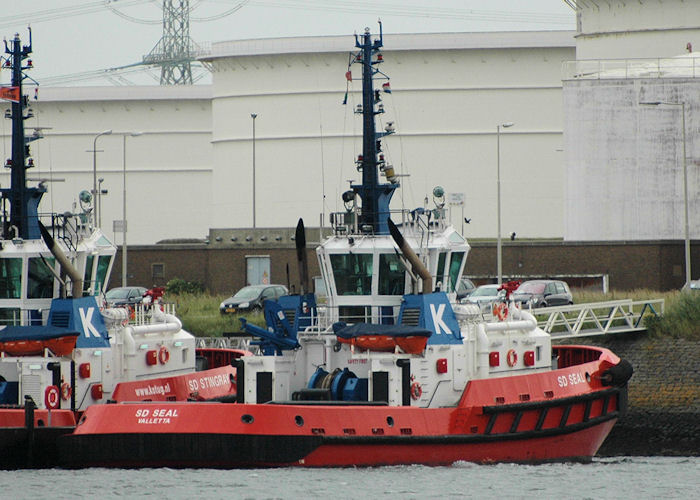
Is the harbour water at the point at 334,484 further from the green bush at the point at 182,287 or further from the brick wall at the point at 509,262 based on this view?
the green bush at the point at 182,287

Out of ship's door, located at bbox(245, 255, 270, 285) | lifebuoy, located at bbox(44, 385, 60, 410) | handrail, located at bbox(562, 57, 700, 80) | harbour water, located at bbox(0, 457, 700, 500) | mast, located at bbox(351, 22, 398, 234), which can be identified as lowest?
harbour water, located at bbox(0, 457, 700, 500)

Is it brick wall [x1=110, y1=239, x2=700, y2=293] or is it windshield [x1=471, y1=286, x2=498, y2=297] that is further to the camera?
brick wall [x1=110, y1=239, x2=700, y2=293]

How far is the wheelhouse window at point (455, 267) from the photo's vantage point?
27.1m

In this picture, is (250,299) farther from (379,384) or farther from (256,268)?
(379,384)

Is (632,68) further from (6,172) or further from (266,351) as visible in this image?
(6,172)

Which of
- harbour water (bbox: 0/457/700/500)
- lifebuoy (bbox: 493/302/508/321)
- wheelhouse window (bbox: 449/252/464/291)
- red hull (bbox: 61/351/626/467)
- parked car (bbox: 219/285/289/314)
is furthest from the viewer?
parked car (bbox: 219/285/289/314)

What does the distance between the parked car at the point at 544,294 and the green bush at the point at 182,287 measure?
57.6ft

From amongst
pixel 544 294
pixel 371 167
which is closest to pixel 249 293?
pixel 544 294

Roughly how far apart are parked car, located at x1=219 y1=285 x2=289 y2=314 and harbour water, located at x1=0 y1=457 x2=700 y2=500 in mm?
21861

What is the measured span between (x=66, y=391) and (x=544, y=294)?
2105cm

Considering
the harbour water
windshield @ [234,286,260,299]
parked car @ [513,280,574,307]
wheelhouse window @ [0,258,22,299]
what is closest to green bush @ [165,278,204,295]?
windshield @ [234,286,260,299]

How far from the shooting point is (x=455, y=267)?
89.3 feet

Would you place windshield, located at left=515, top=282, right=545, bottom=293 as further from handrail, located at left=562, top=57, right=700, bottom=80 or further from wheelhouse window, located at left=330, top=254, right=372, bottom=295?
wheelhouse window, located at left=330, top=254, right=372, bottom=295

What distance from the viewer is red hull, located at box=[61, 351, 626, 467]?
78.0 ft
